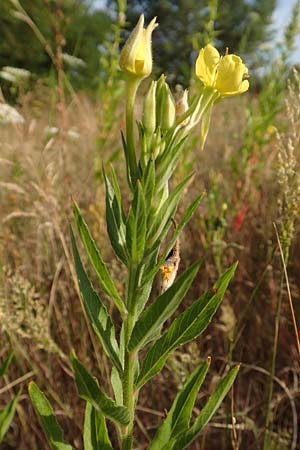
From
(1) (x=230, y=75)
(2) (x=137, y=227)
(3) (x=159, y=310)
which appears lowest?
(3) (x=159, y=310)

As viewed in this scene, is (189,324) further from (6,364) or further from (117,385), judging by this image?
(6,364)

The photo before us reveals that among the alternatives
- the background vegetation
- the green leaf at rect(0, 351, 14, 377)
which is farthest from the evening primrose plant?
the background vegetation

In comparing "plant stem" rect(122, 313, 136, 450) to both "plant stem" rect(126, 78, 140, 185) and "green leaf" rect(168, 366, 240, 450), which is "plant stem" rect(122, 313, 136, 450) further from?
"plant stem" rect(126, 78, 140, 185)

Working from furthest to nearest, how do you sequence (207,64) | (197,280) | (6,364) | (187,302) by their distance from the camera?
(197,280) < (187,302) < (6,364) < (207,64)

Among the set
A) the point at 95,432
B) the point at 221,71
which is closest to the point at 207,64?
the point at 221,71

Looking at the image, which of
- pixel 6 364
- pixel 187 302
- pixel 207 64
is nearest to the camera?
pixel 207 64

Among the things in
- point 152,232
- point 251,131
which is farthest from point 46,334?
point 251,131

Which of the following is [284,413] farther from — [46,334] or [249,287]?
[46,334]
